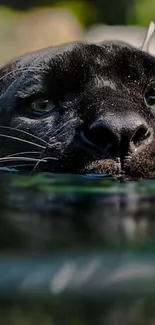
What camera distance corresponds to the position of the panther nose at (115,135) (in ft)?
6.44

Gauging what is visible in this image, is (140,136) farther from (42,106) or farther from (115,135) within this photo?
(42,106)

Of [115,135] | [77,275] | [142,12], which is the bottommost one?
[77,275]

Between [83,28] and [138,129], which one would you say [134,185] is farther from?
[83,28]

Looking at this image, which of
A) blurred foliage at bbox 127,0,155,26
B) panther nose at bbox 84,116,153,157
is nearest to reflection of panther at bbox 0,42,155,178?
panther nose at bbox 84,116,153,157

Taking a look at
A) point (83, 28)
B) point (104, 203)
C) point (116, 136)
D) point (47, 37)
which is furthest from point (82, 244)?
point (83, 28)

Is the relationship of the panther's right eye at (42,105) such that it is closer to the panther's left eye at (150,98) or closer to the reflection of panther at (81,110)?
the reflection of panther at (81,110)

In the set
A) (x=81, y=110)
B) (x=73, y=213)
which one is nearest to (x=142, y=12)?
(x=81, y=110)

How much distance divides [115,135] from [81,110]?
0.22 meters

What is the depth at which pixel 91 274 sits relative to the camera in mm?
734

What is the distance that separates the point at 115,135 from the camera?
1967 mm

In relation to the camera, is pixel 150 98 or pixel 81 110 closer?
pixel 81 110

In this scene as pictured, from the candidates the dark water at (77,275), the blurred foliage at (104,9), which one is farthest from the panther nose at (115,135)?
the blurred foliage at (104,9)

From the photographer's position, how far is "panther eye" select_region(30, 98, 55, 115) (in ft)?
7.72

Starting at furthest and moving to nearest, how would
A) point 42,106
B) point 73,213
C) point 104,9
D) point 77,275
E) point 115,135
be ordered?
point 104,9 < point 42,106 < point 115,135 < point 73,213 < point 77,275
